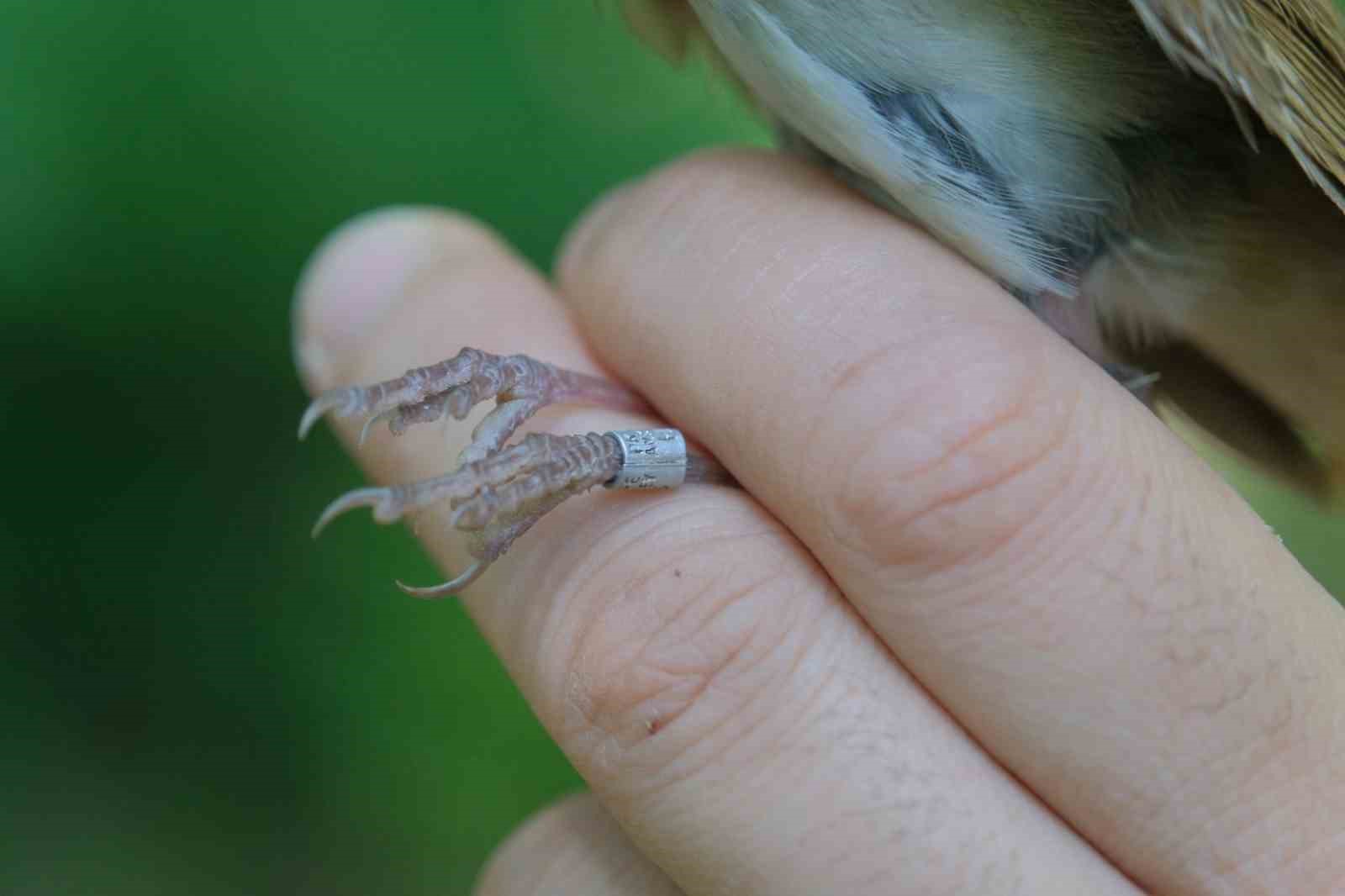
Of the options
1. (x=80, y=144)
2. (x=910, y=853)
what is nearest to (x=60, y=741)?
(x=80, y=144)

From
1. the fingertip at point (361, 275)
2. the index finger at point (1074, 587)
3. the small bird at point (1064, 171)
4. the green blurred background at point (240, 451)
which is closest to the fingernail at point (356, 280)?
the fingertip at point (361, 275)

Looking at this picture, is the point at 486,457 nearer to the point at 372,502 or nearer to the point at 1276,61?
the point at 372,502

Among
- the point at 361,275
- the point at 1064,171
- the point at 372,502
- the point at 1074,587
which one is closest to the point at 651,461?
the point at 372,502

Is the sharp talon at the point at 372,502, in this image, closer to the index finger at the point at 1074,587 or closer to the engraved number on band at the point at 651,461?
the engraved number on band at the point at 651,461

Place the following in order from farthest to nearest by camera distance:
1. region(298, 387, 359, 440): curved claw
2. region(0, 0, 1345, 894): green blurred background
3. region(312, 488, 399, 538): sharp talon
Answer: region(0, 0, 1345, 894): green blurred background, region(298, 387, 359, 440): curved claw, region(312, 488, 399, 538): sharp talon

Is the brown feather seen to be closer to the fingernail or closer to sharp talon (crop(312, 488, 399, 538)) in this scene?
the fingernail

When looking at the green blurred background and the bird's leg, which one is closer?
the bird's leg

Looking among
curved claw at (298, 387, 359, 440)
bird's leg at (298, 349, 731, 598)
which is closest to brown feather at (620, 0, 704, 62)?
bird's leg at (298, 349, 731, 598)
